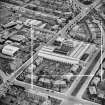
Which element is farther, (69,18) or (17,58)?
(69,18)

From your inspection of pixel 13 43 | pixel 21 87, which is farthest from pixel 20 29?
pixel 21 87

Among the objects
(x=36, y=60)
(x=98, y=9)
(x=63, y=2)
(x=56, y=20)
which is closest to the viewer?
(x=36, y=60)

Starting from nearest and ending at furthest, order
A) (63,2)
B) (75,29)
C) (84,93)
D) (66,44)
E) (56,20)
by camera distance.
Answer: (84,93)
(66,44)
(75,29)
(56,20)
(63,2)

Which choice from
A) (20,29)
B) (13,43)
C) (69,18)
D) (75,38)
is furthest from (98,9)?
(13,43)

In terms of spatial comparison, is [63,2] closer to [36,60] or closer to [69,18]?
[69,18]

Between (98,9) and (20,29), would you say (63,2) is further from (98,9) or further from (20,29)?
(20,29)

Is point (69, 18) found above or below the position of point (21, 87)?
above
